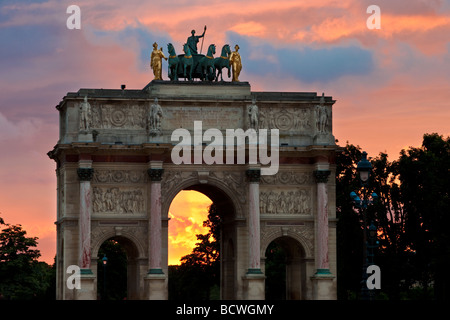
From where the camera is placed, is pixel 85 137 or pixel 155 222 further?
pixel 155 222

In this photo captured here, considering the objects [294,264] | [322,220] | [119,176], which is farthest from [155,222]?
[322,220]

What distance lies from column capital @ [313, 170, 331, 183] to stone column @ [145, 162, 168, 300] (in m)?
8.30

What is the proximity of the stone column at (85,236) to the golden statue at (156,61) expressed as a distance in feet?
21.6

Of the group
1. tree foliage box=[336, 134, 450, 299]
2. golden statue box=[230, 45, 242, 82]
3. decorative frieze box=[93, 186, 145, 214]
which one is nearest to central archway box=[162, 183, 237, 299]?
decorative frieze box=[93, 186, 145, 214]

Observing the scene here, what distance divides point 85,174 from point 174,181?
4828mm

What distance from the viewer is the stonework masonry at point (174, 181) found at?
219 feet

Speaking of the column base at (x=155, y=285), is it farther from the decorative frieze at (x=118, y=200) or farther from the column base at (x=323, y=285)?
the column base at (x=323, y=285)

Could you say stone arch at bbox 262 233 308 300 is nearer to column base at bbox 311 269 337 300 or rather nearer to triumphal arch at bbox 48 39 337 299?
triumphal arch at bbox 48 39 337 299

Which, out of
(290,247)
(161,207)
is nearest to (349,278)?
(290,247)

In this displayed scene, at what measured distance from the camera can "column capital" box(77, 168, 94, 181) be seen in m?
66.3

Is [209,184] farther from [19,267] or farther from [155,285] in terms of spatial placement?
[19,267]

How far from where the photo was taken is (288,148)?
6838cm

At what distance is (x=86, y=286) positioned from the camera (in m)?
65.7
